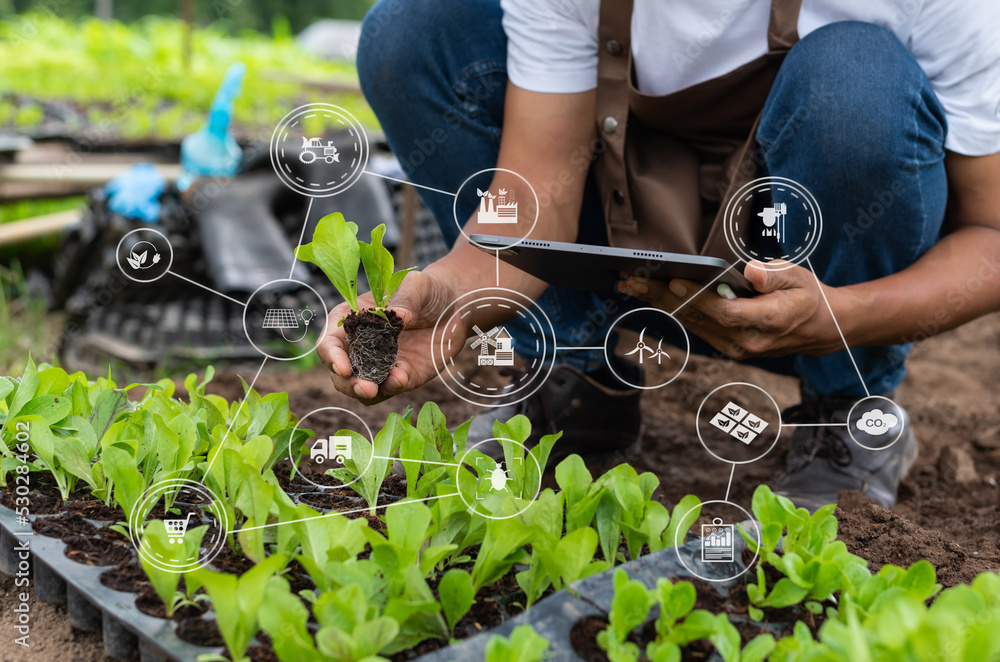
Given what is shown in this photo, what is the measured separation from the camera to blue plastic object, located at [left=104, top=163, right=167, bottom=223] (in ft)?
9.01

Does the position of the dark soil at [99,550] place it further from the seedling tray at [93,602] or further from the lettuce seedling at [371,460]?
the lettuce seedling at [371,460]

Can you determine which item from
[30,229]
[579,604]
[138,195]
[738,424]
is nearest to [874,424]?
[738,424]

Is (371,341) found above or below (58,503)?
above

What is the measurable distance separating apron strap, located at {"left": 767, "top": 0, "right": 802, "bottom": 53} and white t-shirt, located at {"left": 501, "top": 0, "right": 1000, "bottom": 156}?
2cm

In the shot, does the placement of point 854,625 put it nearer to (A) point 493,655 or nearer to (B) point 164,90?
(A) point 493,655

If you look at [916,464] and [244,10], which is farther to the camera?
[244,10]

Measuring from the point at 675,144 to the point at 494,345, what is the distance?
0.54 metres

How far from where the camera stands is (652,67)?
1.52m

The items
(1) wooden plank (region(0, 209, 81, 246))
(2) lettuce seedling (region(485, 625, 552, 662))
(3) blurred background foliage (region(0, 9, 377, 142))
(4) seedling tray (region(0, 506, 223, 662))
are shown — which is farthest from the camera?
(3) blurred background foliage (region(0, 9, 377, 142))

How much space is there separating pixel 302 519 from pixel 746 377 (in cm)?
184

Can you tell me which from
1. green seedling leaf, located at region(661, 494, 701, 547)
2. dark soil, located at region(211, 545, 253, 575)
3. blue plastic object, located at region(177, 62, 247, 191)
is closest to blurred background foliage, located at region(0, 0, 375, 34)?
blue plastic object, located at region(177, 62, 247, 191)

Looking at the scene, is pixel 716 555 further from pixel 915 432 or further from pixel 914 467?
pixel 915 432

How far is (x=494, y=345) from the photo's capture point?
150 cm

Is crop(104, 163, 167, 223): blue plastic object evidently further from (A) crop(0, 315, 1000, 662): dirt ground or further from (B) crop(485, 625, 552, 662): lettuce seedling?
(B) crop(485, 625, 552, 662): lettuce seedling
